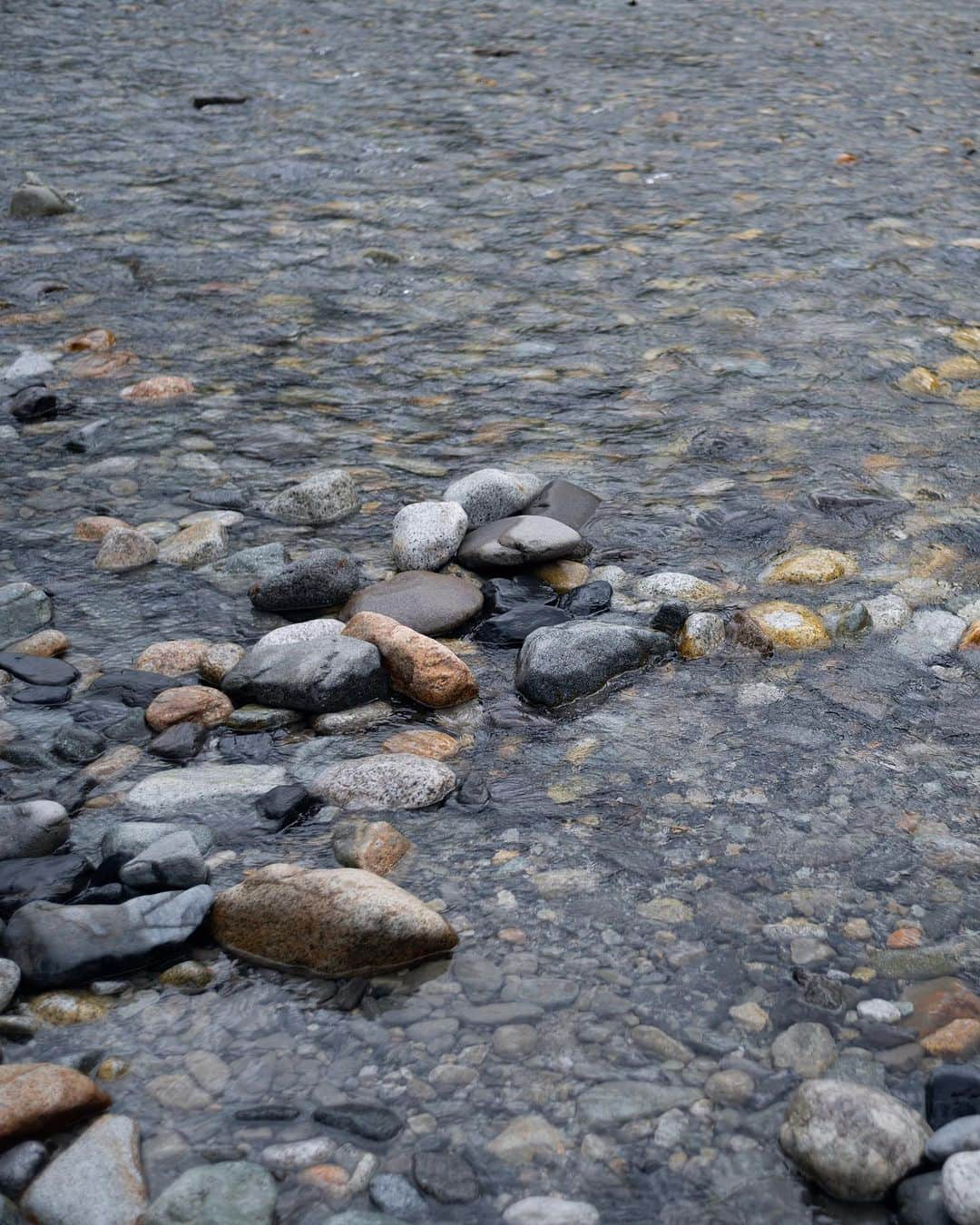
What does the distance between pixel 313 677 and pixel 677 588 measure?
82 centimetres

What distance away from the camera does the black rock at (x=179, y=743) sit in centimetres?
221

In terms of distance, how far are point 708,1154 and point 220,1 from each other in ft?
32.5

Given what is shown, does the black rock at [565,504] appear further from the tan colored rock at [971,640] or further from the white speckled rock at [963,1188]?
the white speckled rock at [963,1188]

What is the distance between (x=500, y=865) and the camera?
6.29ft

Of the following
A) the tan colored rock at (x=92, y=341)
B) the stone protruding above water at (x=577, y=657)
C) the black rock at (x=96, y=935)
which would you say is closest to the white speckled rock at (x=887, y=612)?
the stone protruding above water at (x=577, y=657)

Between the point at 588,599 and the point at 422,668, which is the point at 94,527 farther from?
the point at 588,599

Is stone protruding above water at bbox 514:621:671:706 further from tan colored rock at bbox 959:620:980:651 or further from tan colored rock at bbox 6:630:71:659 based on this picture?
tan colored rock at bbox 6:630:71:659

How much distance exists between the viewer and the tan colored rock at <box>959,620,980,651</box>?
242cm

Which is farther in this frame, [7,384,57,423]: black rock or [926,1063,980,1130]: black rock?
[7,384,57,423]: black rock

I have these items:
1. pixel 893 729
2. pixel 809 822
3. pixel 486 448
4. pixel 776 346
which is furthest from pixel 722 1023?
pixel 776 346

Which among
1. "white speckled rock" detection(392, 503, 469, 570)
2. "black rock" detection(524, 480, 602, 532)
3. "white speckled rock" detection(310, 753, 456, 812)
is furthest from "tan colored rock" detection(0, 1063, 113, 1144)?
"black rock" detection(524, 480, 602, 532)

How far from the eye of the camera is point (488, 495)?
2965 millimetres

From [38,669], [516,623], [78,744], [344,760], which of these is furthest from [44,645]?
[516,623]

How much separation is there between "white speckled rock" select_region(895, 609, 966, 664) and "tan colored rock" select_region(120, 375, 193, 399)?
2.23 meters
